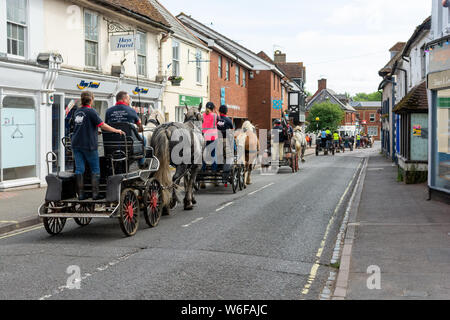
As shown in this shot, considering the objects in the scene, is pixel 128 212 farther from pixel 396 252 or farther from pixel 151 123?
pixel 396 252

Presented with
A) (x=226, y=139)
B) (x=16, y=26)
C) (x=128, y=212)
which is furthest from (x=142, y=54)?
(x=128, y=212)

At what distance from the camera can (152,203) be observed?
934cm

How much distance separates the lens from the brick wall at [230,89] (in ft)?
106

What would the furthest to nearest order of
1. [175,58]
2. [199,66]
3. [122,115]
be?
[199,66]
[175,58]
[122,115]

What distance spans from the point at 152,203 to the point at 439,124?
774 centimetres

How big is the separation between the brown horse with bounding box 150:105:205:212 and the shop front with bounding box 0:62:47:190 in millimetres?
5402

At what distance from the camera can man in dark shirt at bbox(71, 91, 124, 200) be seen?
8125mm

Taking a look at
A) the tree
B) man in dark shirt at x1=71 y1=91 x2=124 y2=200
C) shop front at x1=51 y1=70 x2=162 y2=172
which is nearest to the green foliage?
the tree

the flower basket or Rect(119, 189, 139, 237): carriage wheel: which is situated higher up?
the flower basket

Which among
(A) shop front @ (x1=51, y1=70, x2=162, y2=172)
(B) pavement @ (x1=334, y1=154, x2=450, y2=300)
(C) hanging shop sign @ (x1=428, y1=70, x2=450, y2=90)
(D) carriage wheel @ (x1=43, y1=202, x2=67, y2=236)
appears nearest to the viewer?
(B) pavement @ (x1=334, y1=154, x2=450, y2=300)

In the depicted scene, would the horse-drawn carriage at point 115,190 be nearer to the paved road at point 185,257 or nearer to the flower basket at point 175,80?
the paved road at point 185,257

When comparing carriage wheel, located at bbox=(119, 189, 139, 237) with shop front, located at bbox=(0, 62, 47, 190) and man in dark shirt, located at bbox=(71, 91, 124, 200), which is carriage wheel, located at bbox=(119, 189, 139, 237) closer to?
man in dark shirt, located at bbox=(71, 91, 124, 200)
